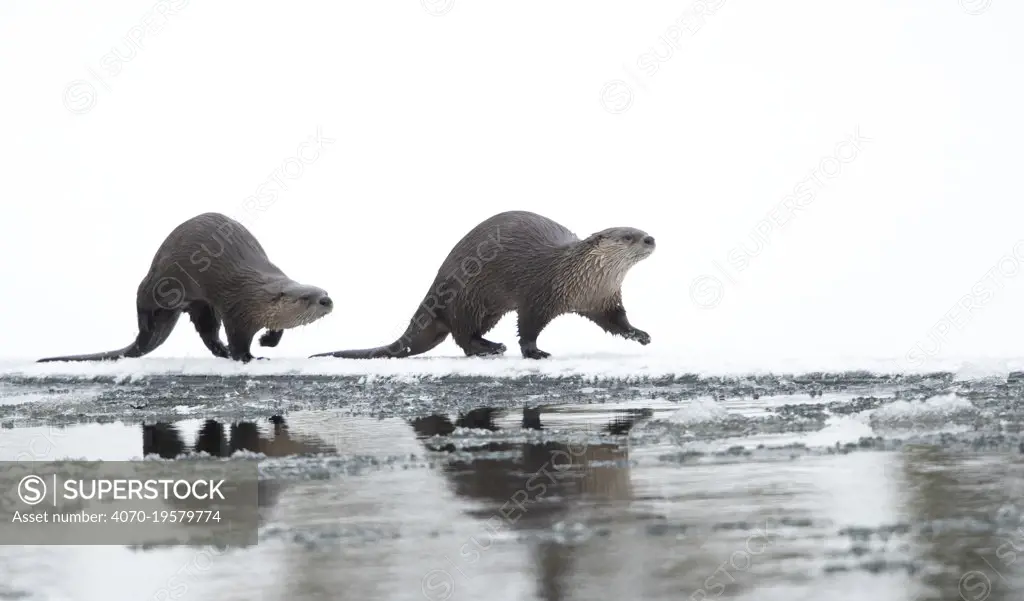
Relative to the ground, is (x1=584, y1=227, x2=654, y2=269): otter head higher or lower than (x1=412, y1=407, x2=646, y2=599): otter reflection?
higher

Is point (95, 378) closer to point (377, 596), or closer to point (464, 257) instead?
point (464, 257)

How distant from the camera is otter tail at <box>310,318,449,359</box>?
8875 mm

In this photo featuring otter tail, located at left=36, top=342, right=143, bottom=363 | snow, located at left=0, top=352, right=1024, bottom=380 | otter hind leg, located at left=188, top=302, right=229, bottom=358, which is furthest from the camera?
otter hind leg, located at left=188, top=302, right=229, bottom=358

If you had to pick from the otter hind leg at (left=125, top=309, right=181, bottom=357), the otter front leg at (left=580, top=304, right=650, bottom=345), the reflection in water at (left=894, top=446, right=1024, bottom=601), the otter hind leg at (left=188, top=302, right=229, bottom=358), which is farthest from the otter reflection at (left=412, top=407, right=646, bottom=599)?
the otter hind leg at (left=125, top=309, right=181, bottom=357)

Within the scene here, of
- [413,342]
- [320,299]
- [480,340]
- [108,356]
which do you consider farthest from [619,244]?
[108,356]

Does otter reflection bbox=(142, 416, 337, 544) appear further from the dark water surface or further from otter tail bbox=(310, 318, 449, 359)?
otter tail bbox=(310, 318, 449, 359)

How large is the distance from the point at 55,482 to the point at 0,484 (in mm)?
199

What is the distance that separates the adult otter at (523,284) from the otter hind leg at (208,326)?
0.91 m

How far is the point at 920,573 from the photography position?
208 centimetres

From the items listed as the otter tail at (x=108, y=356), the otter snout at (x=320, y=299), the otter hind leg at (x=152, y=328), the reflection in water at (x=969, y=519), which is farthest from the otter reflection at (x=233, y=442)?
the otter tail at (x=108, y=356)

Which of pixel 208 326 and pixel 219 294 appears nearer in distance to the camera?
pixel 219 294

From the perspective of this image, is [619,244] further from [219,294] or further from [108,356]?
[108,356]

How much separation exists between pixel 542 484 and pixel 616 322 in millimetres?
5578

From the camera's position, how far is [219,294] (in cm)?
841
